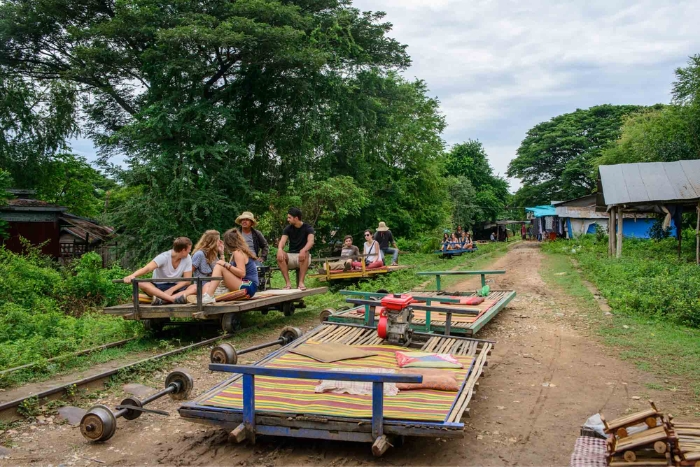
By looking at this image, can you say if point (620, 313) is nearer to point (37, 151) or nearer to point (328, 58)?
point (328, 58)

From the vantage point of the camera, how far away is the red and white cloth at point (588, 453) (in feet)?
12.2

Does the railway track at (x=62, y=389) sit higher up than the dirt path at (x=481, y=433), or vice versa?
the railway track at (x=62, y=389)

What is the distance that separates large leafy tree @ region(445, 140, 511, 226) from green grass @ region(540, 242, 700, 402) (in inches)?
1594

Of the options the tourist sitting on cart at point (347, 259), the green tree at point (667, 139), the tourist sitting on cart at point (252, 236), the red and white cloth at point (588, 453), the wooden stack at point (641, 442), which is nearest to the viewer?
the wooden stack at point (641, 442)

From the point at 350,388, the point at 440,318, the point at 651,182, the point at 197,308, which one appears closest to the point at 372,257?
the point at 440,318

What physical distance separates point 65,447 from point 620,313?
371 inches

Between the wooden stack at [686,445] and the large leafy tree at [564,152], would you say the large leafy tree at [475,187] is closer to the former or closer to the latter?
the large leafy tree at [564,152]

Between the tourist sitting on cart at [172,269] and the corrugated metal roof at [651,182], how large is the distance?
15.5 metres

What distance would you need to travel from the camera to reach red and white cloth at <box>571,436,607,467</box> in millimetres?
3708

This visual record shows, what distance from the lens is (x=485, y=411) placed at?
514cm

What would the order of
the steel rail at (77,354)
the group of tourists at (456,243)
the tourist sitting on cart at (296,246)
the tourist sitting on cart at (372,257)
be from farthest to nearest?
the group of tourists at (456,243)
the tourist sitting on cart at (372,257)
the tourist sitting on cart at (296,246)
the steel rail at (77,354)

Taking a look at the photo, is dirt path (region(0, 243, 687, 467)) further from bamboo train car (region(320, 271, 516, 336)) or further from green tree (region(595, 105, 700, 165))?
green tree (region(595, 105, 700, 165))

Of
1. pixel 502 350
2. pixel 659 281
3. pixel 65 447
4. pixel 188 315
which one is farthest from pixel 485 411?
pixel 659 281

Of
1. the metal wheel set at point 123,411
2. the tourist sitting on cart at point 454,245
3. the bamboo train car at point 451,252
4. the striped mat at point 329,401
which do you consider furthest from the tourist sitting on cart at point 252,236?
the tourist sitting on cart at point 454,245
